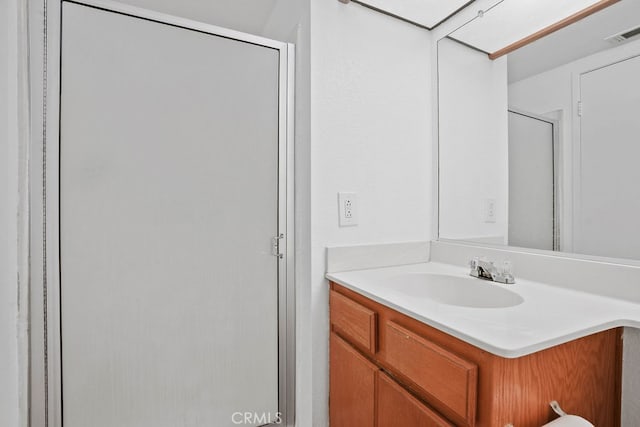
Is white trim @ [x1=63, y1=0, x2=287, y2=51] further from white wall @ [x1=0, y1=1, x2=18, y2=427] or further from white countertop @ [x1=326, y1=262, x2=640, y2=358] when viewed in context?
white countertop @ [x1=326, y1=262, x2=640, y2=358]

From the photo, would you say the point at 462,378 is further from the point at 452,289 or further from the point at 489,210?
the point at 489,210

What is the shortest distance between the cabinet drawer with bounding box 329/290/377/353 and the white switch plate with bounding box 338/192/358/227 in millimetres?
286

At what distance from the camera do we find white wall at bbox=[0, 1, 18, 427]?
14.5 inches

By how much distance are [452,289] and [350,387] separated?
52 cm

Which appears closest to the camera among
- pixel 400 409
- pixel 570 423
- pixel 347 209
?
pixel 570 423

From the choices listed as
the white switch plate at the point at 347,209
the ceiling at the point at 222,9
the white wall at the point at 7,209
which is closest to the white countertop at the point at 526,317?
the white switch plate at the point at 347,209

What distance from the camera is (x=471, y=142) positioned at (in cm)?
139

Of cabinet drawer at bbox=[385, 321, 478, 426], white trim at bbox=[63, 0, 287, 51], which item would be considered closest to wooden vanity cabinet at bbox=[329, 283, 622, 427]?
cabinet drawer at bbox=[385, 321, 478, 426]

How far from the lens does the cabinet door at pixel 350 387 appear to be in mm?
1003

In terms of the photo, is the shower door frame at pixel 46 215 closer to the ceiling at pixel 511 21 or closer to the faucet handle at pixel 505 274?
the ceiling at pixel 511 21

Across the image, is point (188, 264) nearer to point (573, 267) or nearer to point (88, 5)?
point (88, 5)

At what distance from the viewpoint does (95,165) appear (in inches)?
42.8

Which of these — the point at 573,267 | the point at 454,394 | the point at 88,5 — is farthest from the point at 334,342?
the point at 88,5

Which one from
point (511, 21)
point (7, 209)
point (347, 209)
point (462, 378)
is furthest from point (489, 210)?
point (7, 209)
